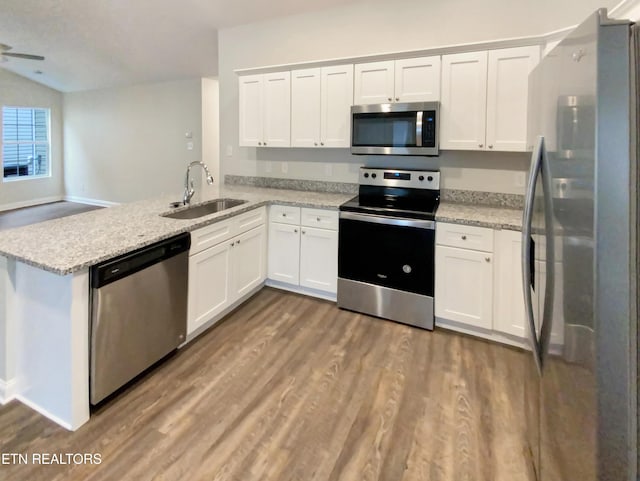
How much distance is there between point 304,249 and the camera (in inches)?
135

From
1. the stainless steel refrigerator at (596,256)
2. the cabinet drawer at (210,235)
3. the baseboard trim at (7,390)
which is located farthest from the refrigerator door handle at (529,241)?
the baseboard trim at (7,390)

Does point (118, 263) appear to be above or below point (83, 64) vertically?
below

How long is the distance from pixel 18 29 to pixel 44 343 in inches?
211

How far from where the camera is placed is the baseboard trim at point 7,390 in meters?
2.03

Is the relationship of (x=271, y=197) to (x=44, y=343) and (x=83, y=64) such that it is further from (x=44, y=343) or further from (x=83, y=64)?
(x=83, y=64)

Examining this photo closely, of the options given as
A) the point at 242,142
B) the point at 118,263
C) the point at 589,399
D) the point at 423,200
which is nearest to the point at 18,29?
the point at 242,142

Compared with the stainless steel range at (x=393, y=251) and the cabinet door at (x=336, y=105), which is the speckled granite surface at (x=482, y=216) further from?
the cabinet door at (x=336, y=105)

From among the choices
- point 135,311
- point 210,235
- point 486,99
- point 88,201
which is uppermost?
point 486,99

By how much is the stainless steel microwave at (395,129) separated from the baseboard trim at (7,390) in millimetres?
2791

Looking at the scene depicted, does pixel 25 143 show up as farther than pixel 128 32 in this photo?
Yes

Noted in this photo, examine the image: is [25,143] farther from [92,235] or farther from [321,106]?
[92,235]

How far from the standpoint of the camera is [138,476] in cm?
159

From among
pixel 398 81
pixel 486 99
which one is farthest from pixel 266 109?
pixel 486 99

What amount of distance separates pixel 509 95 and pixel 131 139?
22.7ft
